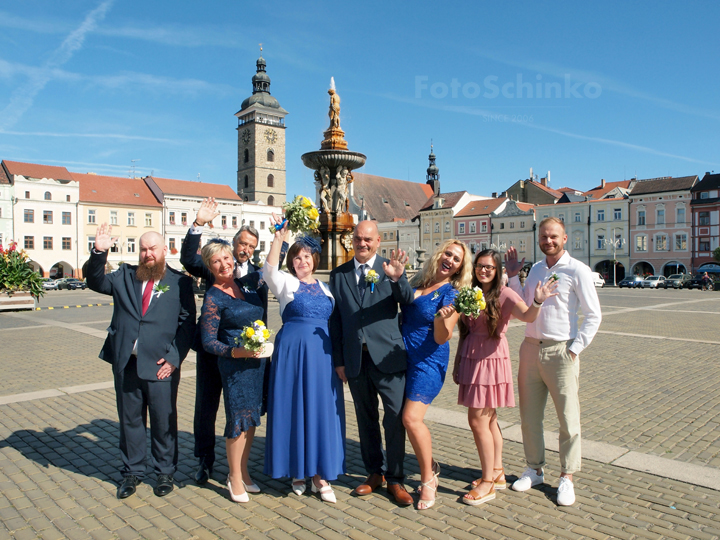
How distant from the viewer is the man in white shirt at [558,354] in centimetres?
424

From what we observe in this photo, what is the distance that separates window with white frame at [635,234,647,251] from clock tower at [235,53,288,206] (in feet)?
164

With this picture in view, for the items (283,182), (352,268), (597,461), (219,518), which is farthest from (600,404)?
(283,182)

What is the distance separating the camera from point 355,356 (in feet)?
13.4

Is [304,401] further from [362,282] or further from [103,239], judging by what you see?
[103,239]

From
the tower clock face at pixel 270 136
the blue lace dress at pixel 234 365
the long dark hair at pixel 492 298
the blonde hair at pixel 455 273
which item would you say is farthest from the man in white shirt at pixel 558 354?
the tower clock face at pixel 270 136

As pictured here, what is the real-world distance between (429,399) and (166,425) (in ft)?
6.58

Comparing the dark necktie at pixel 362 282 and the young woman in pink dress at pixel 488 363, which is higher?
the dark necktie at pixel 362 282

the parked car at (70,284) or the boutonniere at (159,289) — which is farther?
the parked car at (70,284)

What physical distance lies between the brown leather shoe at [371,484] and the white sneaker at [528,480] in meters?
1.01

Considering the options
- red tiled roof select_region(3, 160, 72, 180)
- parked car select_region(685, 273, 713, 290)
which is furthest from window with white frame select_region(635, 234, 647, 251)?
red tiled roof select_region(3, 160, 72, 180)

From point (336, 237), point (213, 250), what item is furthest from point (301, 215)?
point (336, 237)

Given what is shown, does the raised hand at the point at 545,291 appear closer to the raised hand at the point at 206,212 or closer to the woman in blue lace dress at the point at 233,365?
the woman in blue lace dress at the point at 233,365

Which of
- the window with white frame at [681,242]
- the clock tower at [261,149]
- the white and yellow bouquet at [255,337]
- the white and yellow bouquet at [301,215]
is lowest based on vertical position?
the white and yellow bouquet at [255,337]

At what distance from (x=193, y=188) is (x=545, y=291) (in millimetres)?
68692
